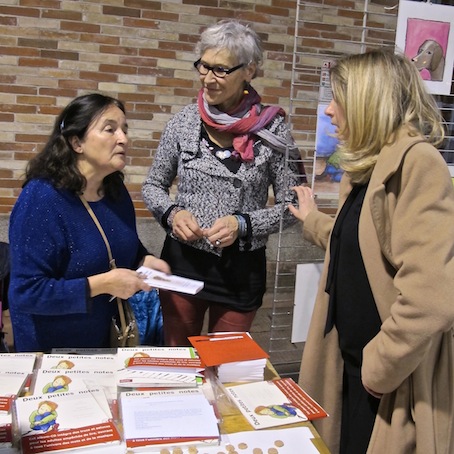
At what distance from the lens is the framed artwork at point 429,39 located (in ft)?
7.38

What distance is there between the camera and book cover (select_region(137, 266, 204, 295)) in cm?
164

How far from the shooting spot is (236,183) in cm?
202

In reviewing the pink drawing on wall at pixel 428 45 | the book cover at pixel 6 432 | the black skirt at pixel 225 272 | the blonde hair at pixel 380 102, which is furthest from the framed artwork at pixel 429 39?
the book cover at pixel 6 432

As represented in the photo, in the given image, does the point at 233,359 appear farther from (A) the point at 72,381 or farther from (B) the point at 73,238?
(B) the point at 73,238

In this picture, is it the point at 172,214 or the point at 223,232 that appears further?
the point at 172,214

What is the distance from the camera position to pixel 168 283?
168 centimetres

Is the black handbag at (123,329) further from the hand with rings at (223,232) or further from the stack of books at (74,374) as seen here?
the hand with rings at (223,232)

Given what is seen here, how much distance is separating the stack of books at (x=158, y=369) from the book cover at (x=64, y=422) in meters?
0.11

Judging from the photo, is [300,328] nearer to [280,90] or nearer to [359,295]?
[359,295]

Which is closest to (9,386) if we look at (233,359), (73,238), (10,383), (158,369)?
(10,383)

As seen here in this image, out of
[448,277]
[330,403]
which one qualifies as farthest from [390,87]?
[330,403]

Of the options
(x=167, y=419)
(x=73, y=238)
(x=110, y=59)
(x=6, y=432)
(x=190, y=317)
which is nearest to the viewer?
(x=6, y=432)

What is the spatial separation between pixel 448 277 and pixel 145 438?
2.61ft

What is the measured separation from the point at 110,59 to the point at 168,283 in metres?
2.57
